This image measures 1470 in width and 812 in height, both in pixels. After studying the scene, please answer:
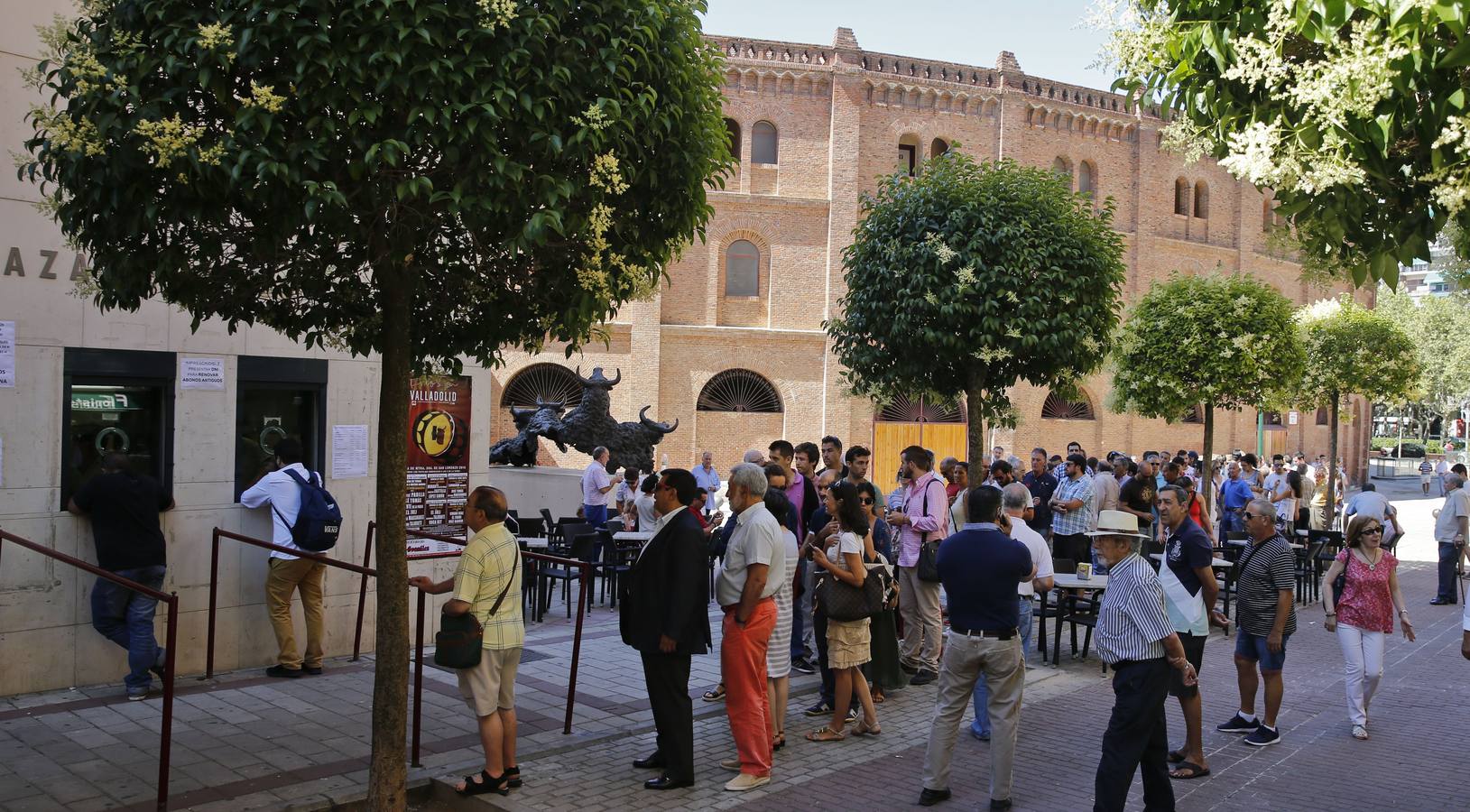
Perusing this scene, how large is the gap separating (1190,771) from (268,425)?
7724 mm

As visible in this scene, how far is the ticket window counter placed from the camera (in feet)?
27.1

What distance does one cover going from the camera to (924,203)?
11812 mm

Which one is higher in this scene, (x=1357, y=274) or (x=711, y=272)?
(x=711, y=272)

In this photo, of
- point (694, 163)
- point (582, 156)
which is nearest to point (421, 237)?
point (582, 156)

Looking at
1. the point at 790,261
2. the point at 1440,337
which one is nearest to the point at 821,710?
the point at 790,261

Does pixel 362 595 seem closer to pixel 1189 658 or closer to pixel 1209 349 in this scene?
pixel 1189 658

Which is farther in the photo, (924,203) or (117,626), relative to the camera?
(924,203)

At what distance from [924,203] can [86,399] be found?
8091 millimetres

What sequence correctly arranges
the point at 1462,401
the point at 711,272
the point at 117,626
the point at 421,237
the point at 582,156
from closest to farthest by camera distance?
the point at 582,156 → the point at 421,237 → the point at 117,626 → the point at 711,272 → the point at 1462,401

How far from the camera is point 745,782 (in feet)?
21.9

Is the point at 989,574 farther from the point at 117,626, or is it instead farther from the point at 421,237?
the point at 117,626

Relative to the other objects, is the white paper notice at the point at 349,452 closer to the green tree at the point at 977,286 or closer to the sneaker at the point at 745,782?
the sneaker at the point at 745,782

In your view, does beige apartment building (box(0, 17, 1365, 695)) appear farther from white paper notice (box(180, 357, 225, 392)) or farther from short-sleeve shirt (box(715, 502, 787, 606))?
short-sleeve shirt (box(715, 502, 787, 606))

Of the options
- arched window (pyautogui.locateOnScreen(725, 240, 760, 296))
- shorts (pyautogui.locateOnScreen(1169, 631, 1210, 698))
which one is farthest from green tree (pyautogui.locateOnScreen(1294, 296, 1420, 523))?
shorts (pyautogui.locateOnScreen(1169, 631, 1210, 698))
